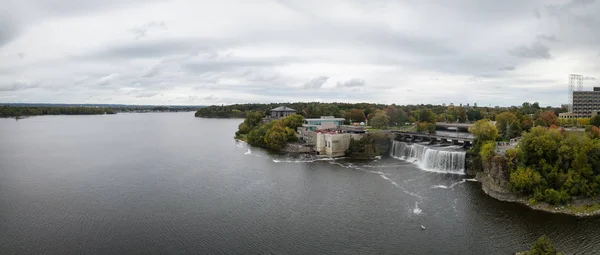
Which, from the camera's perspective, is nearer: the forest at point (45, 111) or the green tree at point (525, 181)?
the green tree at point (525, 181)

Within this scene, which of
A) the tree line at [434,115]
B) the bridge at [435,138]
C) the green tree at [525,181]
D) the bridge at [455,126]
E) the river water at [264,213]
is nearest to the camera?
the river water at [264,213]

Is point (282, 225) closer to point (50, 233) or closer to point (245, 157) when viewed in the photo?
point (50, 233)

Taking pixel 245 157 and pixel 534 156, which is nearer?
pixel 534 156

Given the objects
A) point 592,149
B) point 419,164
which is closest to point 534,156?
point 592,149

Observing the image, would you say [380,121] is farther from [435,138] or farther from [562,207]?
[562,207]

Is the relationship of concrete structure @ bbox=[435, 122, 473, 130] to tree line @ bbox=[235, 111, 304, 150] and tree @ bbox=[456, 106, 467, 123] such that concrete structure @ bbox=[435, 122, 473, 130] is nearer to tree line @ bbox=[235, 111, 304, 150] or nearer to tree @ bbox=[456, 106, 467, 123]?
tree @ bbox=[456, 106, 467, 123]

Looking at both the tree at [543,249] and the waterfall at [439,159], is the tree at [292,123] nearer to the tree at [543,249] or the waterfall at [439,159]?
the waterfall at [439,159]

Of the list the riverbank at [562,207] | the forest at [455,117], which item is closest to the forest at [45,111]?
the forest at [455,117]
